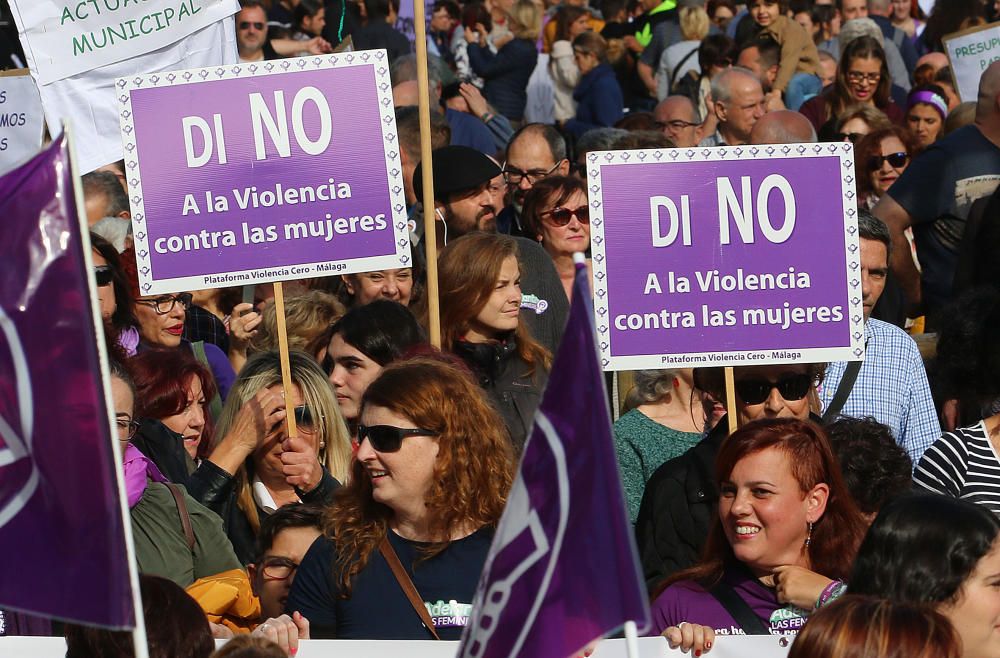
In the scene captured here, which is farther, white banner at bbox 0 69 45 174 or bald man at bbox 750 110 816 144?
bald man at bbox 750 110 816 144

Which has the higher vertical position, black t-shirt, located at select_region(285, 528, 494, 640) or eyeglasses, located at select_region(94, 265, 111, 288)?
eyeglasses, located at select_region(94, 265, 111, 288)

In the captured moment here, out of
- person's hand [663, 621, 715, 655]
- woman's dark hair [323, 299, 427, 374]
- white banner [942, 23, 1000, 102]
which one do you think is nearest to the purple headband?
white banner [942, 23, 1000, 102]

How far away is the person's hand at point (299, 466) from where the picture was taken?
18.0 feet

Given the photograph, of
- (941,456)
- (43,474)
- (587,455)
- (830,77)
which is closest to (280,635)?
(43,474)

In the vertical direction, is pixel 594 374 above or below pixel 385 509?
above

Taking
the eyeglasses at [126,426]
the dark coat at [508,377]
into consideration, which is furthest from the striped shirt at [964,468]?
the eyeglasses at [126,426]

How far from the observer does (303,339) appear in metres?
6.82

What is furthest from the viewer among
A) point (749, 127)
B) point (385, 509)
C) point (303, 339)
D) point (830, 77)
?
point (830, 77)

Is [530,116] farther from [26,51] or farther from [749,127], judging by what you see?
[26,51]

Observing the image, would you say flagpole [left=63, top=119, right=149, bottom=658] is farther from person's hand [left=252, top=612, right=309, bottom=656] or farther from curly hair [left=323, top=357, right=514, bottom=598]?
curly hair [left=323, top=357, right=514, bottom=598]

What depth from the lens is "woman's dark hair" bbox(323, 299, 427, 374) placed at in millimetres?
5844

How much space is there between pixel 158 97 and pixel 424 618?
2545 millimetres

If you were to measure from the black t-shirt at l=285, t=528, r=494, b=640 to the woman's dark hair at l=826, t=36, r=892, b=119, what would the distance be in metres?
6.88

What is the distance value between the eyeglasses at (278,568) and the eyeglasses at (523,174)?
4.36 meters
